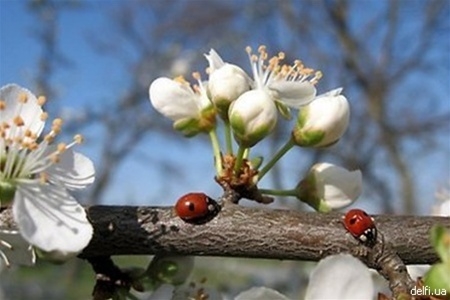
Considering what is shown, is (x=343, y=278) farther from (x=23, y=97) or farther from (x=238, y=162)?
(x=23, y=97)

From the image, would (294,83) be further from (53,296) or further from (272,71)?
(53,296)

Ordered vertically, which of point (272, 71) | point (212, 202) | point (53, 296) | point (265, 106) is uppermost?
point (53, 296)

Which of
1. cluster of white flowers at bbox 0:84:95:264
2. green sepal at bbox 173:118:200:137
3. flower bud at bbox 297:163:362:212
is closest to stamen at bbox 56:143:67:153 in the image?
cluster of white flowers at bbox 0:84:95:264

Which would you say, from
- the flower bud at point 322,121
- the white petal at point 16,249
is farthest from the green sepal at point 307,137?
the white petal at point 16,249

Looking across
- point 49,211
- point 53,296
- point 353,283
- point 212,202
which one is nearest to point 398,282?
point 353,283

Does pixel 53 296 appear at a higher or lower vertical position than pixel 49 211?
higher

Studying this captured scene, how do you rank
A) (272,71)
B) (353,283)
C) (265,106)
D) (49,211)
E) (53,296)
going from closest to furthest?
→ (353,283) → (49,211) → (265,106) → (272,71) → (53,296)

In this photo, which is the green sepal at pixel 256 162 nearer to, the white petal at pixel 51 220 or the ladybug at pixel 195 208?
the ladybug at pixel 195 208
